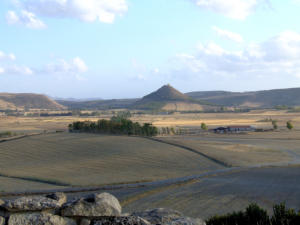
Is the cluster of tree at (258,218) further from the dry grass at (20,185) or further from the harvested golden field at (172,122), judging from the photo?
the harvested golden field at (172,122)

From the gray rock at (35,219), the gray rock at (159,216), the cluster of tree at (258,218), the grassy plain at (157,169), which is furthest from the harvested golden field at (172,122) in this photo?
the gray rock at (159,216)

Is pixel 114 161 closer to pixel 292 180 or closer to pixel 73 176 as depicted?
pixel 73 176

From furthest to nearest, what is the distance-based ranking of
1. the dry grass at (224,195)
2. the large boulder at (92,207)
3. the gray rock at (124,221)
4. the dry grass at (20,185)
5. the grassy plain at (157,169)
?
the dry grass at (20,185) < the grassy plain at (157,169) < the dry grass at (224,195) < the large boulder at (92,207) < the gray rock at (124,221)

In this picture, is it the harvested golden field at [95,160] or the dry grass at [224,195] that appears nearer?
the dry grass at [224,195]

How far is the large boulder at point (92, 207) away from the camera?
6.59 m

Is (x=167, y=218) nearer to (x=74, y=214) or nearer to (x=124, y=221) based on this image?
(x=124, y=221)

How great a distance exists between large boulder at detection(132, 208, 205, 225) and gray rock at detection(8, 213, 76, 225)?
1.40m

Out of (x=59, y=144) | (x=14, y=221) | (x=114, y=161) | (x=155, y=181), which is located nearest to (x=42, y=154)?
(x=59, y=144)

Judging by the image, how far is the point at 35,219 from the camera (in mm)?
6406

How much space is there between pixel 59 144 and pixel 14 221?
167 ft

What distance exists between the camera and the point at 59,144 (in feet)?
184

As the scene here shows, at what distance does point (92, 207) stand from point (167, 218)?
1.39 m

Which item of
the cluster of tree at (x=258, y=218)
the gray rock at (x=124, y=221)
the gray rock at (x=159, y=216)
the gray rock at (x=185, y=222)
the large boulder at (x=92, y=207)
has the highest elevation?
the large boulder at (x=92, y=207)

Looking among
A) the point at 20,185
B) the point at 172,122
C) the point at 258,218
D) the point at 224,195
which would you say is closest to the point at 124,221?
the point at 258,218
